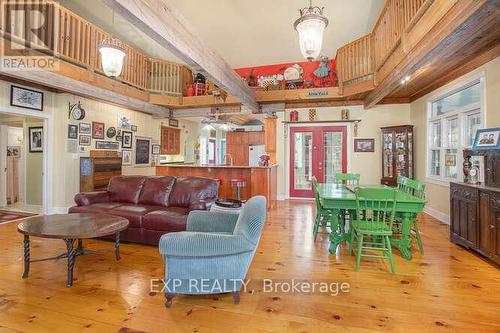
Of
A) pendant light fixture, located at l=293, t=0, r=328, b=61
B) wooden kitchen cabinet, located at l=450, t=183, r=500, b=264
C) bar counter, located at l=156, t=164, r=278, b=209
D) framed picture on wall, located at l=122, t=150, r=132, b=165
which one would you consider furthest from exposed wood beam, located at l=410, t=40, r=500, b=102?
framed picture on wall, located at l=122, t=150, r=132, b=165

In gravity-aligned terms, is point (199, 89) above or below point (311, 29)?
above

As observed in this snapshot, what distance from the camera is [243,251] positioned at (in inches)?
82.7

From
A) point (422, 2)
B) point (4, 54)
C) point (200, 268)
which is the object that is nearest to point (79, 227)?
point (200, 268)

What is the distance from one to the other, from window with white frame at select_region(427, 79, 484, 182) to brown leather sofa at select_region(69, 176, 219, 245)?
3980 mm

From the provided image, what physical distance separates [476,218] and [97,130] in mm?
7105

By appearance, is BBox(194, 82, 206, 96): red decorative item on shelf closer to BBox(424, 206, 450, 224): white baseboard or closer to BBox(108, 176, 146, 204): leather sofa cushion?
BBox(108, 176, 146, 204): leather sofa cushion

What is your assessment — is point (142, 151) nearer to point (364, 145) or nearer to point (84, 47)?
point (84, 47)

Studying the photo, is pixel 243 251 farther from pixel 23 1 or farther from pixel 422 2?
pixel 23 1

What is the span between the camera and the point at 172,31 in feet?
8.95

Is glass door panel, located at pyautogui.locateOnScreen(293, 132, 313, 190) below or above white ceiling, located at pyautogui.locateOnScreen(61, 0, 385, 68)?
below

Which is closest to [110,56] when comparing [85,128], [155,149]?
[85,128]

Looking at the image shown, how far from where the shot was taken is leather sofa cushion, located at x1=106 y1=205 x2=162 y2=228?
3420 mm

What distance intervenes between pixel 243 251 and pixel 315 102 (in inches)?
230

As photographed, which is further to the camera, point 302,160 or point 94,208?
point 302,160
